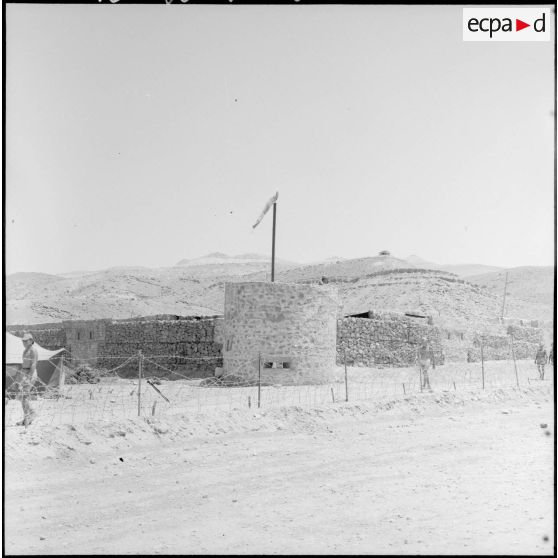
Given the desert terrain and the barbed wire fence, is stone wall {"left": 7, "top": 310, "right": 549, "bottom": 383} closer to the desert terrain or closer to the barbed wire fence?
the barbed wire fence

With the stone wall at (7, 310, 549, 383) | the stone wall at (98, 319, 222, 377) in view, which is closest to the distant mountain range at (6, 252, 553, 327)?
the stone wall at (7, 310, 549, 383)

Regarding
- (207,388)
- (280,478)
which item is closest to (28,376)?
(280,478)

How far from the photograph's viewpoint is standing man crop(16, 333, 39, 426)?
10.8 m

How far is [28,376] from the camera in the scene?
11.6 metres

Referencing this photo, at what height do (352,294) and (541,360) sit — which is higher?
(352,294)

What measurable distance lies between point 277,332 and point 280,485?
862 centimetres

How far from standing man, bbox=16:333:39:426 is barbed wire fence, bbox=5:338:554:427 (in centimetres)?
21

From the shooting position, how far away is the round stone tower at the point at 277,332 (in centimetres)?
1792

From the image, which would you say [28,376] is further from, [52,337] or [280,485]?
[52,337]

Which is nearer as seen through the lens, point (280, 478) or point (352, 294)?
point (280, 478)

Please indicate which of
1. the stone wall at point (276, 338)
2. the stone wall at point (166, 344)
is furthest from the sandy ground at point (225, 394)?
the stone wall at point (166, 344)

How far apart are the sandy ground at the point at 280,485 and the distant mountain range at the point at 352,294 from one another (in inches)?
610

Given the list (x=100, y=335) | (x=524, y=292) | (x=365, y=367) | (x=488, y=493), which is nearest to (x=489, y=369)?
(x=365, y=367)

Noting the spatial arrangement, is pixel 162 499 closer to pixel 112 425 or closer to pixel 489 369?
pixel 112 425
